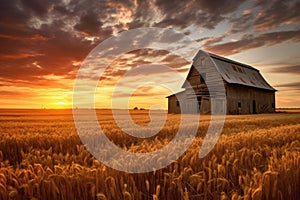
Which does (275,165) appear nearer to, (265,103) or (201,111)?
(201,111)

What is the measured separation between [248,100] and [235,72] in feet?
16.2

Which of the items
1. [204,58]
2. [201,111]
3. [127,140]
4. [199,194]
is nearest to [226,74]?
[204,58]

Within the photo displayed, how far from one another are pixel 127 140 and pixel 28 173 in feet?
19.5

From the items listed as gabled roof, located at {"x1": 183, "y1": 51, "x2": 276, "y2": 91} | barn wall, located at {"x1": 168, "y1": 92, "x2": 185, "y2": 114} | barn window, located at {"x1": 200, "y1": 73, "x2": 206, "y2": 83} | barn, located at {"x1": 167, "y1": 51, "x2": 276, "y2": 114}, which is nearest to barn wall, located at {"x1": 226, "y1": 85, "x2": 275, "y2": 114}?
barn, located at {"x1": 167, "y1": 51, "x2": 276, "y2": 114}

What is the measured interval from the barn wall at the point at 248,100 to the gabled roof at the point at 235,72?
3.32ft

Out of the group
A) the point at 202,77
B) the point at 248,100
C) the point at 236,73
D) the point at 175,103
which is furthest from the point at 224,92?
the point at 175,103

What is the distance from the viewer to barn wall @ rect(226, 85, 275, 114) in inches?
1371

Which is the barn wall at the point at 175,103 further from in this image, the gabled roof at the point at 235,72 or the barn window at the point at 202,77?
the gabled roof at the point at 235,72

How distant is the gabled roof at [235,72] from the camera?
36.1 m

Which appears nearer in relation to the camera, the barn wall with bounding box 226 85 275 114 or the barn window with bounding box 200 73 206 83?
the barn wall with bounding box 226 85 275 114

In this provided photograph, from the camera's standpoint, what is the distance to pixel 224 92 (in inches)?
1361

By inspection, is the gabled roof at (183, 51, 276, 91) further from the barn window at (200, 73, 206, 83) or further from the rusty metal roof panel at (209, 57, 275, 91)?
the barn window at (200, 73, 206, 83)

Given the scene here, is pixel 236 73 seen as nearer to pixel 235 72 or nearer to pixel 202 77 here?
pixel 235 72

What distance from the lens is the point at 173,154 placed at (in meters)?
4.59
